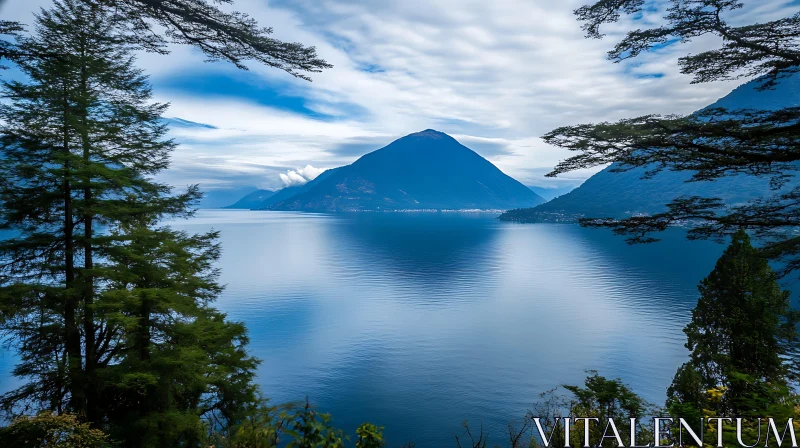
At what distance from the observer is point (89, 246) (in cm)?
1542

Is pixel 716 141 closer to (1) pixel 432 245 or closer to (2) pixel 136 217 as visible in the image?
(2) pixel 136 217

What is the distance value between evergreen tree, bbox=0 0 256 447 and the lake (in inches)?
578

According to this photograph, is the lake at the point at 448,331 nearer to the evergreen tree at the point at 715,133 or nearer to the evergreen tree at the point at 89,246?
the evergreen tree at the point at 89,246

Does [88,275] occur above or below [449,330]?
above

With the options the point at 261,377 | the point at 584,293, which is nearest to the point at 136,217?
the point at 261,377

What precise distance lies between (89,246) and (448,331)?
3890cm

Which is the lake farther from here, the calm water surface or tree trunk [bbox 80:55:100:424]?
tree trunk [bbox 80:55:100:424]

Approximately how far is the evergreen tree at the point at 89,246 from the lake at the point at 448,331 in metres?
14.7

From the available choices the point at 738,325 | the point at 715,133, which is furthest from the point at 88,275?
the point at 738,325

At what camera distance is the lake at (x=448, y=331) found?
103ft

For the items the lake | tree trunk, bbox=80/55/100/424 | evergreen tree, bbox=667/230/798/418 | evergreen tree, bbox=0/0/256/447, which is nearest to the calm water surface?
the lake

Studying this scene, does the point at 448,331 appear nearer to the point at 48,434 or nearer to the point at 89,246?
the point at 89,246

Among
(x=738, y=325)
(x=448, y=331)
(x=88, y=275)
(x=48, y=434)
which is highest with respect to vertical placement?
(x=88, y=275)

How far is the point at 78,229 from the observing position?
16.5 meters
